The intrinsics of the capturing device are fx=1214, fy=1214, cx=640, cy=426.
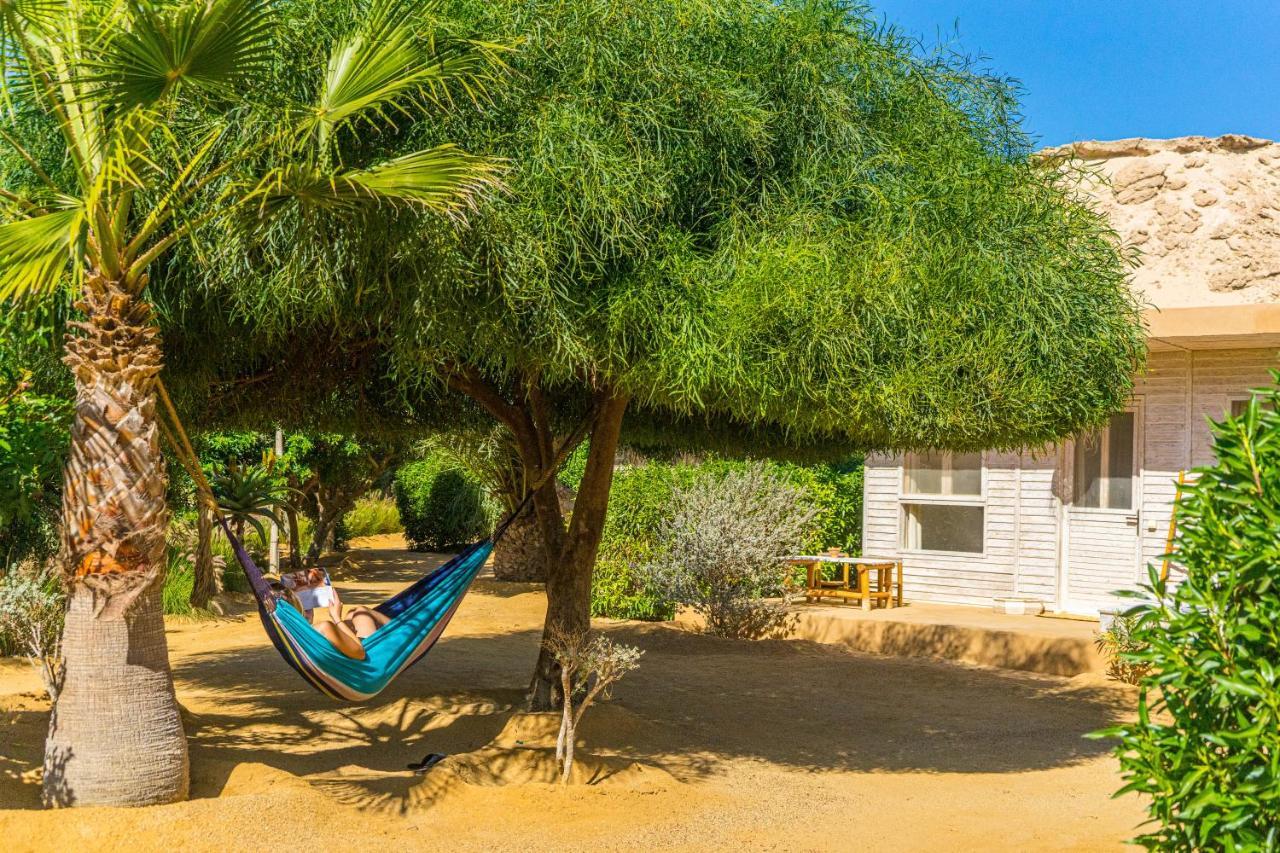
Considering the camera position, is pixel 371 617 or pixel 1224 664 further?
pixel 371 617

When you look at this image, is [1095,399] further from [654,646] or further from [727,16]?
[654,646]

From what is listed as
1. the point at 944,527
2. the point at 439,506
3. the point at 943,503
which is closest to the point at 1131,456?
the point at 943,503

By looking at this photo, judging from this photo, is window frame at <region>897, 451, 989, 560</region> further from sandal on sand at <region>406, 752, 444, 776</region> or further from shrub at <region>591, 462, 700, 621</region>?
sandal on sand at <region>406, 752, 444, 776</region>

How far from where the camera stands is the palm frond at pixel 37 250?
4.36m

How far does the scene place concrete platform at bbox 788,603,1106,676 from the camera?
35.7 ft

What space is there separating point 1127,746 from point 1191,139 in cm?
1258

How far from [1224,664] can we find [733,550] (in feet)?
32.9

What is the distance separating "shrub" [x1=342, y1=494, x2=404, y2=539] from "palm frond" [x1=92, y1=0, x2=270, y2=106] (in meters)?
21.3

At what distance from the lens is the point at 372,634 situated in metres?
6.62

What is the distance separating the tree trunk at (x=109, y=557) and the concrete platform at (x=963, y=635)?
26.5ft

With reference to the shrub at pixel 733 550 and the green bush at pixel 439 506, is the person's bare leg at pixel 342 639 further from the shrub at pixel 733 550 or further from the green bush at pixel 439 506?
the green bush at pixel 439 506

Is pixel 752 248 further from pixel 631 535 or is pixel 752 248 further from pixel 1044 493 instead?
pixel 631 535

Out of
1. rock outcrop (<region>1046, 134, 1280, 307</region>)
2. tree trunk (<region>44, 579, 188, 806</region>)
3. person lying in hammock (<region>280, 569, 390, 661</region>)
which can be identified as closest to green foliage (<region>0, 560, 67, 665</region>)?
person lying in hammock (<region>280, 569, 390, 661</region>)

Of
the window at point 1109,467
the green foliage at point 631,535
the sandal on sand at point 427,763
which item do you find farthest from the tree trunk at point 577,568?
the window at point 1109,467
